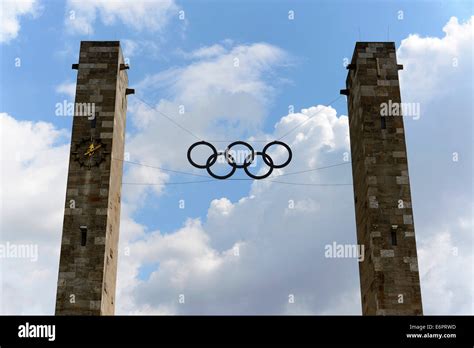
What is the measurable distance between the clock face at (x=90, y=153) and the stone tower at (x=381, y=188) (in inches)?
537

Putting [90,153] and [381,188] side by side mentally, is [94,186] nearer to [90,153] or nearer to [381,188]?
[90,153]

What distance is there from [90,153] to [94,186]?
1.85m

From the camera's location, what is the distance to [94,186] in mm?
34688

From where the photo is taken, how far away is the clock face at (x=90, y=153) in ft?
115

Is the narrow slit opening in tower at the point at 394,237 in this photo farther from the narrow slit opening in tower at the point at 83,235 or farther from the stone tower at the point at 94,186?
the narrow slit opening in tower at the point at 83,235

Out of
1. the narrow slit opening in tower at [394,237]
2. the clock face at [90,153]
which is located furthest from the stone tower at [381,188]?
the clock face at [90,153]

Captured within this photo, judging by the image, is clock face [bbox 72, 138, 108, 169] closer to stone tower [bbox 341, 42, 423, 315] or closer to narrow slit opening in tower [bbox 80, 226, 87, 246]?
narrow slit opening in tower [bbox 80, 226, 87, 246]

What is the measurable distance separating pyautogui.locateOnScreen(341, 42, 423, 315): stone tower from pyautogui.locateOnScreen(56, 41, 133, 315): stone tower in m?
13.0

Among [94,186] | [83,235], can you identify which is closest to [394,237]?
[94,186]
